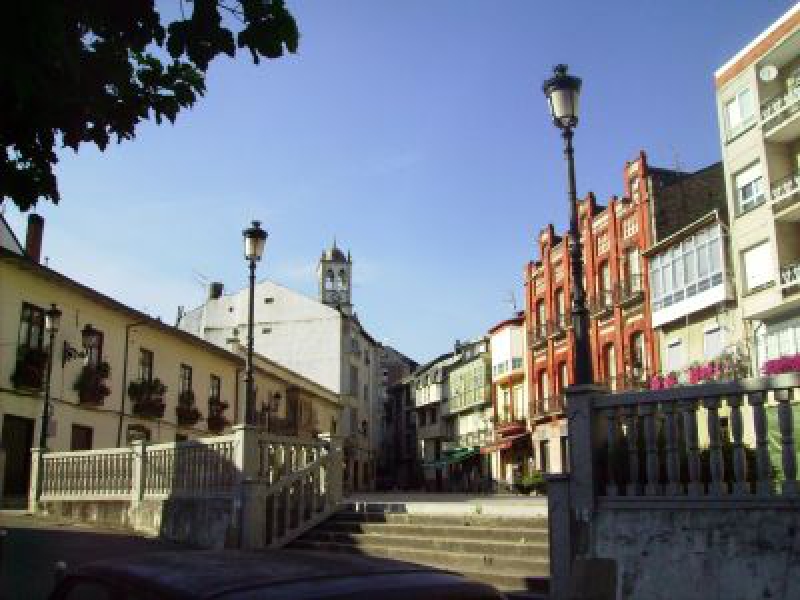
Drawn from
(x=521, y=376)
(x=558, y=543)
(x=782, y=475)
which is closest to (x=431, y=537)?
(x=558, y=543)

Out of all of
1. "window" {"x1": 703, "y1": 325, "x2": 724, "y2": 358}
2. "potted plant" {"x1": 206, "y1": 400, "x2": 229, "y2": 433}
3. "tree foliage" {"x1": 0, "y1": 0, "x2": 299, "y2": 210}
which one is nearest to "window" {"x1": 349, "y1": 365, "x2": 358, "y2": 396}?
"potted plant" {"x1": 206, "y1": 400, "x2": 229, "y2": 433}

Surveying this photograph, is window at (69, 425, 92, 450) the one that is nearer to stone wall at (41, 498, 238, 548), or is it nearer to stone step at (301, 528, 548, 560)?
stone wall at (41, 498, 238, 548)

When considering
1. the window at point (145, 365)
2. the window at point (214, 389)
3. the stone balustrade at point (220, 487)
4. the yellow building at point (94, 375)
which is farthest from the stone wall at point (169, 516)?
the window at point (214, 389)

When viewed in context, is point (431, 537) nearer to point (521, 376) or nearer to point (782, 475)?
point (782, 475)

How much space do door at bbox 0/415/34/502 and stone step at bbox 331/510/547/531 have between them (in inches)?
513

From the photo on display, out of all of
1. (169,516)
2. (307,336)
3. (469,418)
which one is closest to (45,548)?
(169,516)

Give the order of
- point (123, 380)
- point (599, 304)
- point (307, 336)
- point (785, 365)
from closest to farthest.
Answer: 1. point (785, 365)
2. point (123, 380)
3. point (599, 304)
4. point (307, 336)

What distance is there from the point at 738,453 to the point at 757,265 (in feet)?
78.6

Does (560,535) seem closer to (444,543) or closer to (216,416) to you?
(444,543)

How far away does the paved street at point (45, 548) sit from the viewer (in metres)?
11.4

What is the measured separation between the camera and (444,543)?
12969mm

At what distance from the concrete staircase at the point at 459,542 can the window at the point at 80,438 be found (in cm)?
1558

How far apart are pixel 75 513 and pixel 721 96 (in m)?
26.8

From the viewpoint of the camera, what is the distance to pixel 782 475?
8.57 m
